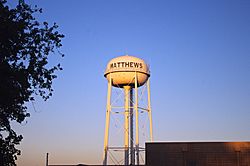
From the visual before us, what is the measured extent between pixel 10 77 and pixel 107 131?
22.9m

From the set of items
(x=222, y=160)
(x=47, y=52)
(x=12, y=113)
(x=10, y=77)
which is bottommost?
(x=222, y=160)

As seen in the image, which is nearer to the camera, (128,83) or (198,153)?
(198,153)

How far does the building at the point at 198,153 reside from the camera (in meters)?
33.1

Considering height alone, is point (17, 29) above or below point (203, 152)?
above

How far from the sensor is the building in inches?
1304

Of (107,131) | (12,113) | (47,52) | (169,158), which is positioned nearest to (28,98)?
(12,113)

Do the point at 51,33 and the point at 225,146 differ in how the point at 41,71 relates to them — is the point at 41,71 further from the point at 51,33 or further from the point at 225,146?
the point at 225,146

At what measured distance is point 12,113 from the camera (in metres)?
19.1

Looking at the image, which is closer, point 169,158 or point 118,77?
point 169,158

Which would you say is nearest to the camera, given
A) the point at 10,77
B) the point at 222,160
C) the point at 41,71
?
the point at 10,77

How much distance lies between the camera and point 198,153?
33.6 m

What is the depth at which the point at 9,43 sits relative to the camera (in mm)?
18516

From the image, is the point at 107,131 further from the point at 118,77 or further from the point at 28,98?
the point at 28,98

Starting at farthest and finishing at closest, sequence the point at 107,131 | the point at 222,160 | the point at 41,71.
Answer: the point at 107,131
the point at 222,160
the point at 41,71
